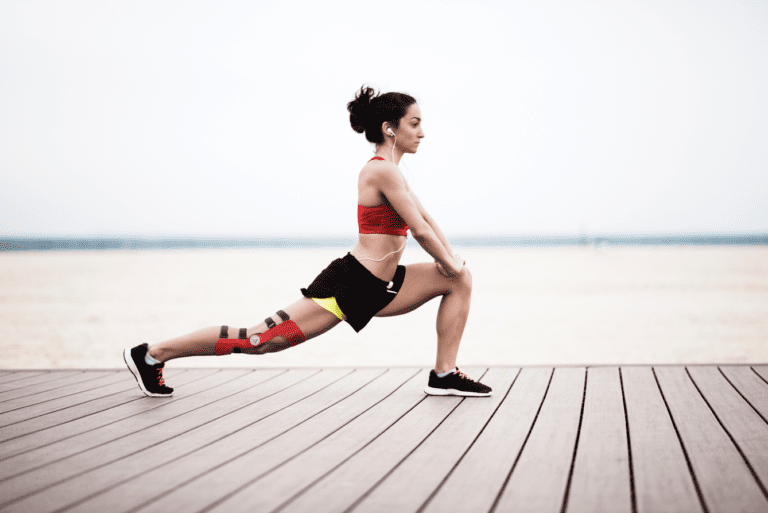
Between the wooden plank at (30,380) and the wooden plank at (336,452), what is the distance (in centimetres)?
207

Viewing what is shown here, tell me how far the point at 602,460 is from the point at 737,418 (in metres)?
0.93

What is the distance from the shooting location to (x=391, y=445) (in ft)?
8.30

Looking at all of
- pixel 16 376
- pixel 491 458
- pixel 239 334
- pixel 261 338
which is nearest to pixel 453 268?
pixel 261 338

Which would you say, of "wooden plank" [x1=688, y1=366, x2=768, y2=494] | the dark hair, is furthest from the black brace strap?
"wooden plank" [x1=688, y1=366, x2=768, y2=494]

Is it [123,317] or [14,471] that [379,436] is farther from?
[123,317]

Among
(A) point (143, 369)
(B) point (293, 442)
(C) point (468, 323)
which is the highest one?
(A) point (143, 369)

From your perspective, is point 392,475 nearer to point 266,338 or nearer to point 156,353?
point 266,338

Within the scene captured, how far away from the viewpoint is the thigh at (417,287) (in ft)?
11.4

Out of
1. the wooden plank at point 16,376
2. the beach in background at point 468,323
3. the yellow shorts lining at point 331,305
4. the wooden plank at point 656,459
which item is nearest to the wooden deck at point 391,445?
the wooden plank at point 656,459

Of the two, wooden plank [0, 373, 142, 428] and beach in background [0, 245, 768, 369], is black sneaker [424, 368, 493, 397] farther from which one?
beach in background [0, 245, 768, 369]

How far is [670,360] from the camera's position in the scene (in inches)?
254

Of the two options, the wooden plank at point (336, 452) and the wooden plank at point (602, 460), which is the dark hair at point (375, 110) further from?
the wooden plank at point (602, 460)

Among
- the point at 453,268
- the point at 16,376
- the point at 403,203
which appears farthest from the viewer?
the point at 16,376

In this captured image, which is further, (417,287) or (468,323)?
(468,323)
